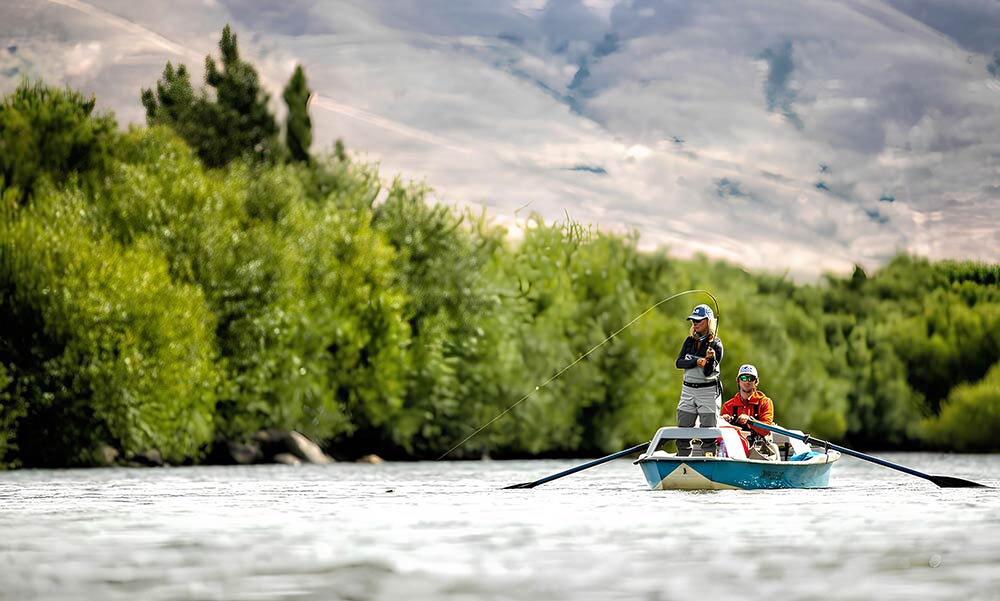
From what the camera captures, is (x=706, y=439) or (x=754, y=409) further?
(x=754, y=409)

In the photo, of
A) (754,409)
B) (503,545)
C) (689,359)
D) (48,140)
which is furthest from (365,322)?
(503,545)

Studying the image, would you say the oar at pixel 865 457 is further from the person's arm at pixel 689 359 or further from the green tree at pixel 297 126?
the green tree at pixel 297 126

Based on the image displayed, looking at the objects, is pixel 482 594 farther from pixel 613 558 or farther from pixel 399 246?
pixel 399 246

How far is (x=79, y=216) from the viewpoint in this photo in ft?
150

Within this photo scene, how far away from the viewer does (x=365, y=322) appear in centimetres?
5656

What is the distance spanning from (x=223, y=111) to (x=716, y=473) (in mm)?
56604

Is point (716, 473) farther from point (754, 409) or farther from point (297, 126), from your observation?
point (297, 126)

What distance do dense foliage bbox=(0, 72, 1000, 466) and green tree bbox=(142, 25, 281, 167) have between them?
249 centimetres

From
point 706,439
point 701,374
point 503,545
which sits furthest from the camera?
point 706,439

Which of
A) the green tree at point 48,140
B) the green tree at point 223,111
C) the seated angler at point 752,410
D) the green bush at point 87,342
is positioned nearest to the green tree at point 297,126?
the green tree at point 223,111

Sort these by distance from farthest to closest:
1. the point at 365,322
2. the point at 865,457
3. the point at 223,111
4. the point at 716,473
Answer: the point at 223,111 < the point at 365,322 < the point at 865,457 < the point at 716,473

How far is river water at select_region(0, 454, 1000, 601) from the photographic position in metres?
12.1

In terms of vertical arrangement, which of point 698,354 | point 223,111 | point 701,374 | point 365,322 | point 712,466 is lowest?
point 712,466

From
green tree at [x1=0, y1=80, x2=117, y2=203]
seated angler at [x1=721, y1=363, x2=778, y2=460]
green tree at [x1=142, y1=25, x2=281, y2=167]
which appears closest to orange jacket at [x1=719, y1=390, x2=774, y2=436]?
seated angler at [x1=721, y1=363, x2=778, y2=460]
